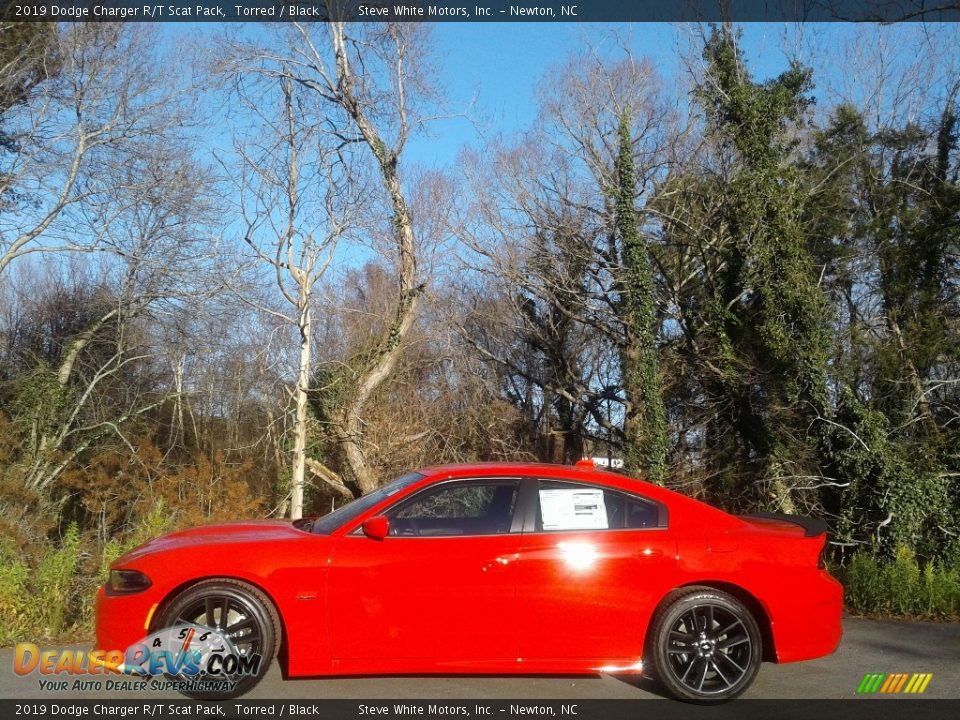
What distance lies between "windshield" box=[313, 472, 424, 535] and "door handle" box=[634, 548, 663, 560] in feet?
5.06

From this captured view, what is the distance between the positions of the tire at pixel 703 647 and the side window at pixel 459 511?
1.17 meters

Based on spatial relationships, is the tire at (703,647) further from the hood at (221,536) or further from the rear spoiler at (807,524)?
the hood at (221,536)

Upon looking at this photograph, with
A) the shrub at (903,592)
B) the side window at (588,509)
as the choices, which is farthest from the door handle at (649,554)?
the shrub at (903,592)

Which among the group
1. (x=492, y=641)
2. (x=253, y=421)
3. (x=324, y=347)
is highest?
(x=324, y=347)

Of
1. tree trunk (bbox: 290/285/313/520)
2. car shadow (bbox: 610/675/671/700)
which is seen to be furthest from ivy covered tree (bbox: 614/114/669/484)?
car shadow (bbox: 610/675/671/700)

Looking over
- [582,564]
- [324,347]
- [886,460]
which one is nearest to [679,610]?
[582,564]

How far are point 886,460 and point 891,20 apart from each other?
19.6 feet

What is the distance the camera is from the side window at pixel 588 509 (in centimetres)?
536

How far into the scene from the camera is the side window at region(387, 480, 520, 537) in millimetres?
5367

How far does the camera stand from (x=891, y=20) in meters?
11.2

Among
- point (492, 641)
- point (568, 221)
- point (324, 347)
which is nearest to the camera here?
point (492, 641)

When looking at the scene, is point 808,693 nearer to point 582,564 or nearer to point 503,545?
point 582,564

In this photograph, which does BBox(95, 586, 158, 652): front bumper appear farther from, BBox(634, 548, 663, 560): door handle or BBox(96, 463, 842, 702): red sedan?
BBox(634, 548, 663, 560): door handle

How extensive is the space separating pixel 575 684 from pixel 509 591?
34.1 inches
